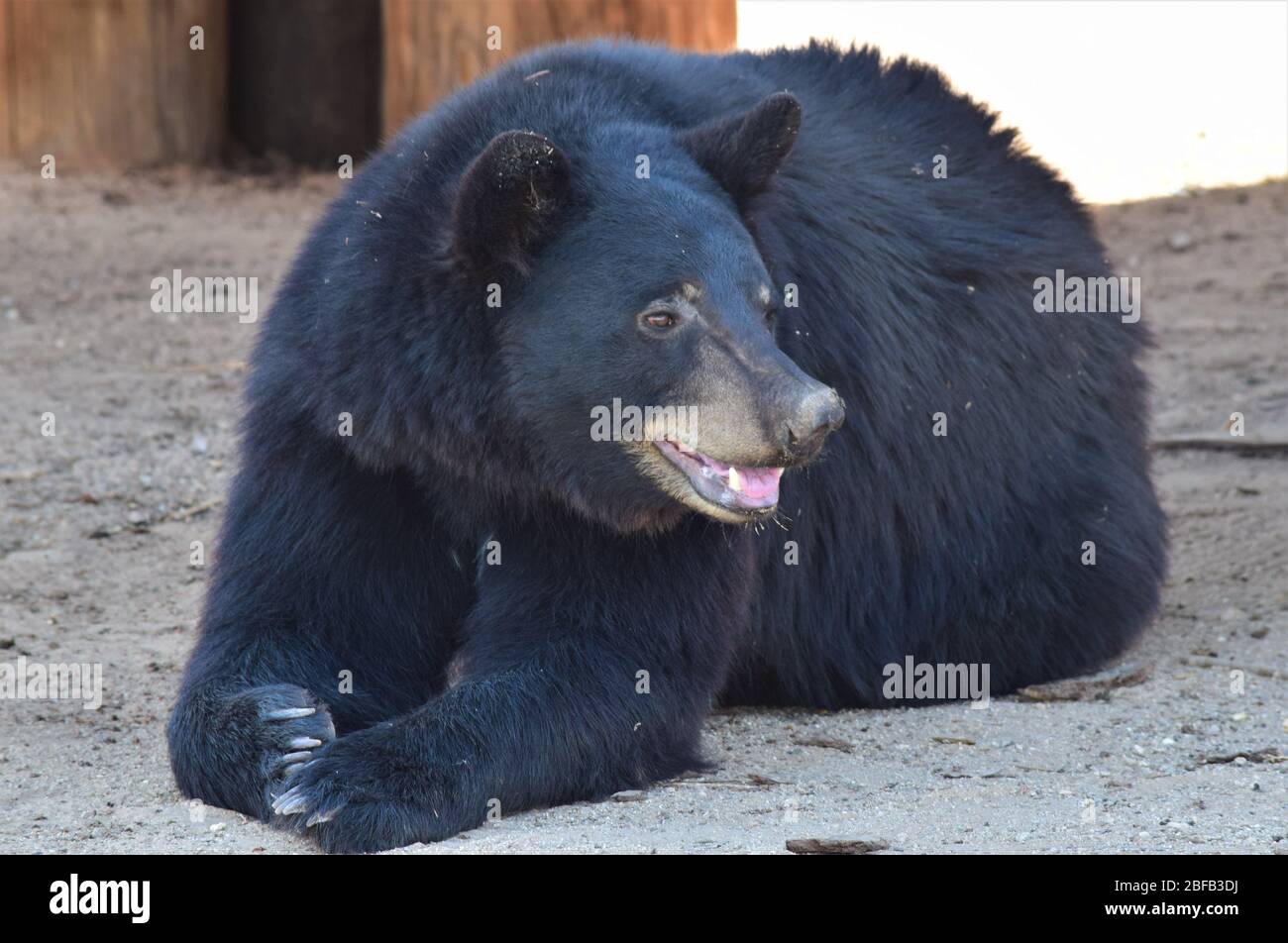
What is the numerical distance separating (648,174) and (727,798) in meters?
1.64

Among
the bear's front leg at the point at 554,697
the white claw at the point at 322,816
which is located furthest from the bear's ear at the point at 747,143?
the white claw at the point at 322,816

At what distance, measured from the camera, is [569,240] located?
15.7ft

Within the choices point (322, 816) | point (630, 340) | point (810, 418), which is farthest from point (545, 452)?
point (322, 816)

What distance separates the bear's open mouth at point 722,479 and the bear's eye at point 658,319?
29cm

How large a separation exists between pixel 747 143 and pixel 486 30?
667cm

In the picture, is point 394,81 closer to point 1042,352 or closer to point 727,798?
point 1042,352

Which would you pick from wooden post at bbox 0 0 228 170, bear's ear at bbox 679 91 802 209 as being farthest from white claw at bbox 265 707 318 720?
wooden post at bbox 0 0 228 170

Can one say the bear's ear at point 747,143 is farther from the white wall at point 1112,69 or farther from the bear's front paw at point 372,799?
the white wall at point 1112,69

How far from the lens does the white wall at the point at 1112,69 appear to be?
12.6 meters

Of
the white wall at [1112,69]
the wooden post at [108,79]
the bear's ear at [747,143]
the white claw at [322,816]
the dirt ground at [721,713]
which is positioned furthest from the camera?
the white wall at [1112,69]

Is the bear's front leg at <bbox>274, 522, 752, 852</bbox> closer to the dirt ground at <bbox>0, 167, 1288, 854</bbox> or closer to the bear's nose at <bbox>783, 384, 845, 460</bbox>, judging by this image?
the dirt ground at <bbox>0, 167, 1288, 854</bbox>

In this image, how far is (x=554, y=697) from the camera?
4.74 meters

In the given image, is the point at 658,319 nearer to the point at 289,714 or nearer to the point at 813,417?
the point at 813,417

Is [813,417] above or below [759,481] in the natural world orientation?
above
